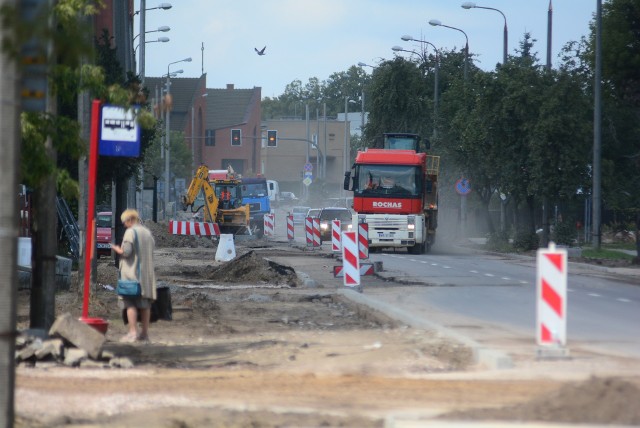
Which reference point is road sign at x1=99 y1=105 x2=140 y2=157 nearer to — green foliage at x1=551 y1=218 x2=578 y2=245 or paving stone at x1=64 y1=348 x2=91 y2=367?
paving stone at x1=64 y1=348 x2=91 y2=367

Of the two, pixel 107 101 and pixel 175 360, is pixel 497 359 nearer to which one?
pixel 175 360

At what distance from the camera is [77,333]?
11.5 meters

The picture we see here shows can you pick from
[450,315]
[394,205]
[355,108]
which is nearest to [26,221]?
[450,315]

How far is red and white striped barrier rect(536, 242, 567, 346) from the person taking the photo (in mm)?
10953

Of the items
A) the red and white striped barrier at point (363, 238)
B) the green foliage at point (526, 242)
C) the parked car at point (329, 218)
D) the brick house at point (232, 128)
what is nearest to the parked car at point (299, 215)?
the brick house at point (232, 128)

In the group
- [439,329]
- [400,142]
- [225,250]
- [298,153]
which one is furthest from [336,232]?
[298,153]

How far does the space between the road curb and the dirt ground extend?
6.0 inches

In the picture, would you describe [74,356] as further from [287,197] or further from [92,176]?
[287,197]

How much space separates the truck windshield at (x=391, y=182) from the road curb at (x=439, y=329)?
19671mm

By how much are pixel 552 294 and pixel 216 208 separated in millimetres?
42389

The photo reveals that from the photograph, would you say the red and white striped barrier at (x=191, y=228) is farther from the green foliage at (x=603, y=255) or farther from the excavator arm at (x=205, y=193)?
the green foliage at (x=603, y=255)

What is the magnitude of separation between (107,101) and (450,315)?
20.6 ft

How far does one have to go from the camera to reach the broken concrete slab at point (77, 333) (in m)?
11.4

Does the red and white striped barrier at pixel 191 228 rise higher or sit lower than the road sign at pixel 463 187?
lower
